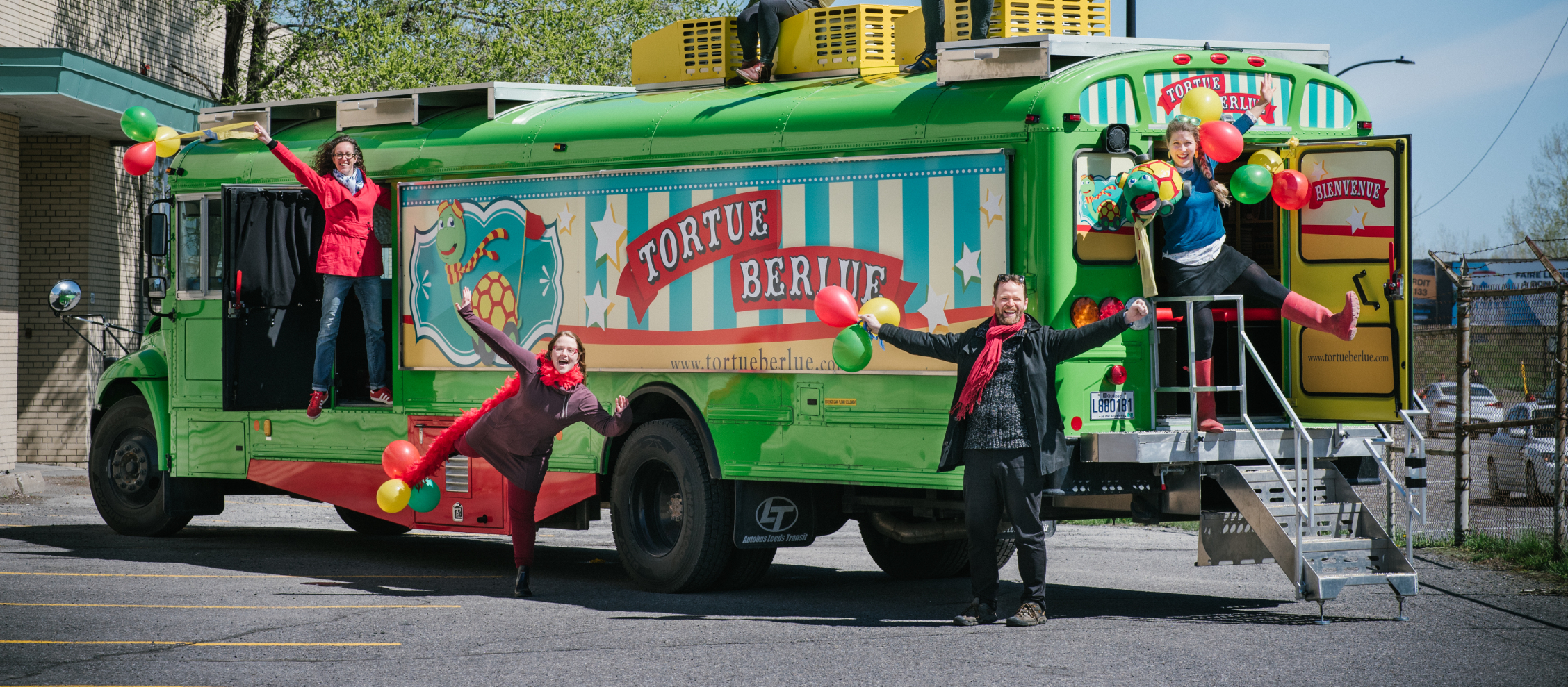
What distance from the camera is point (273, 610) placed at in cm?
813

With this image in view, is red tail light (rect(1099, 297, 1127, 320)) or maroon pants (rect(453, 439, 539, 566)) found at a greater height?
red tail light (rect(1099, 297, 1127, 320))

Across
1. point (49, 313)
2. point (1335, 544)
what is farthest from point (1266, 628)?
point (49, 313)

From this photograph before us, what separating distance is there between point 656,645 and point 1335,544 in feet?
11.1

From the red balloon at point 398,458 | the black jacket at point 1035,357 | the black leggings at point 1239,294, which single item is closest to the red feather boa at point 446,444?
the red balloon at point 398,458

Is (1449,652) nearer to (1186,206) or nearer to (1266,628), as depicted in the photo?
(1266,628)

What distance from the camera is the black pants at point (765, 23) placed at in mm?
9586

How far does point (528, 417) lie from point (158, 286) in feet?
14.0

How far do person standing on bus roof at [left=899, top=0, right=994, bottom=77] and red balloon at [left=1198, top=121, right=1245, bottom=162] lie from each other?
1501 millimetres

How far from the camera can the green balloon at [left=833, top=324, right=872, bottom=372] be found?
300 inches

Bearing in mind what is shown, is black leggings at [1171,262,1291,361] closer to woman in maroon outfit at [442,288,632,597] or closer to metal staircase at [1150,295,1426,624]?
metal staircase at [1150,295,1426,624]

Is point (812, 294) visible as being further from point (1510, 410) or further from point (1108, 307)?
point (1510, 410)

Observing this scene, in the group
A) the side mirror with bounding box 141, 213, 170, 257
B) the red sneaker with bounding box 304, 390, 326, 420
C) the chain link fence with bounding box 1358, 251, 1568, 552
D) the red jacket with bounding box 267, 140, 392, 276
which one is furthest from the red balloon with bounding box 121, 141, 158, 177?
the chain link fence with bounding box 1358, 251, 1568, 552

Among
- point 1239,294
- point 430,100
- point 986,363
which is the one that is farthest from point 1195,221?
point 430,100

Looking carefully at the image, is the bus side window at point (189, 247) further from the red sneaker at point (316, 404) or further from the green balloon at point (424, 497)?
the green balloon at point (424, 497)
